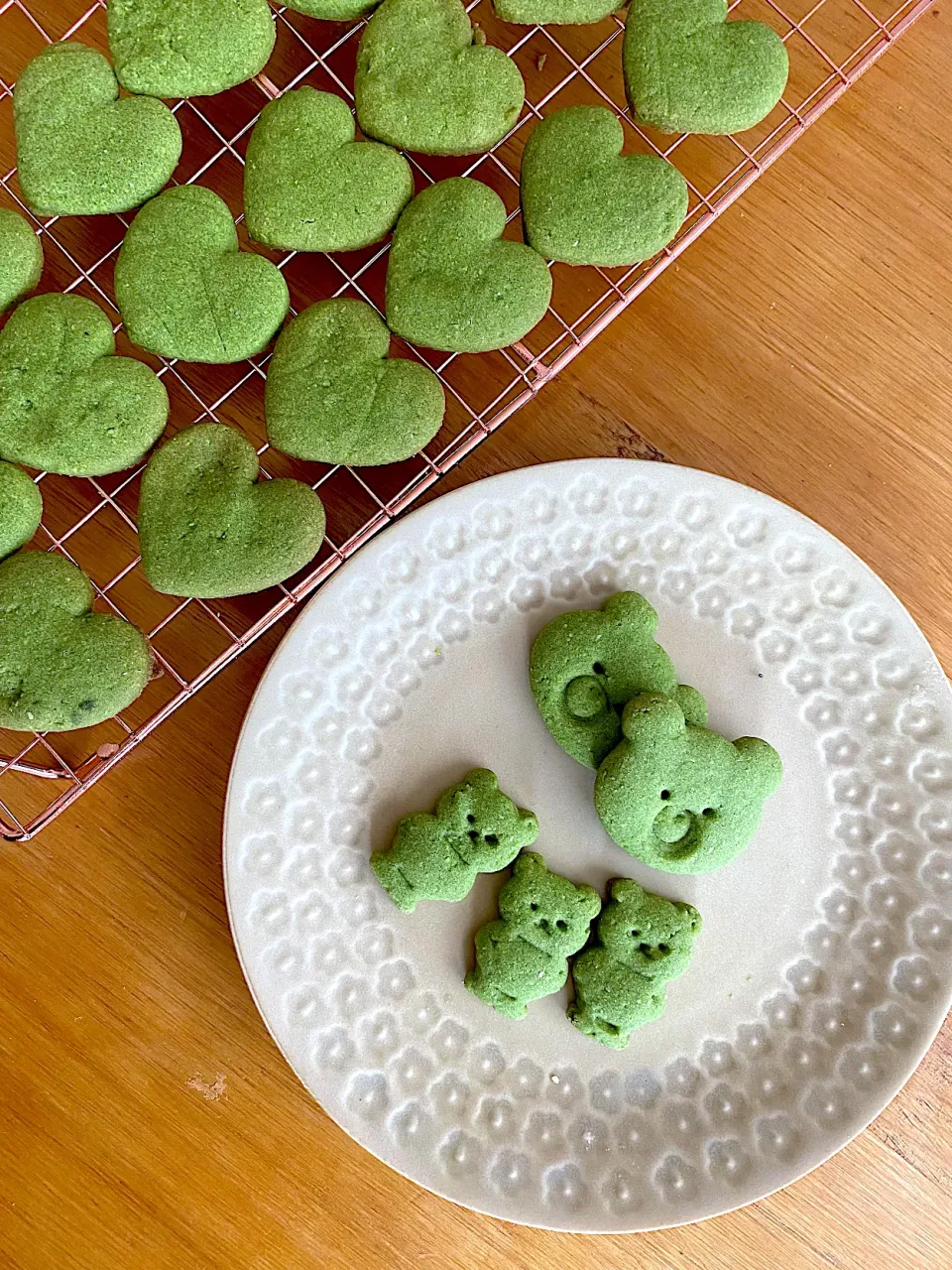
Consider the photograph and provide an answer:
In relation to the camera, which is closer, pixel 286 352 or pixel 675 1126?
pixel 286 352

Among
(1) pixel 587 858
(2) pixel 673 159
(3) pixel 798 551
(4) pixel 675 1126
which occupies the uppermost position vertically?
(2) pixel 673 159

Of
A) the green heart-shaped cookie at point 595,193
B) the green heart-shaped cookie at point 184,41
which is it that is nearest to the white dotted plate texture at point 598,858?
the green heart-shaped cookie at point 595,193

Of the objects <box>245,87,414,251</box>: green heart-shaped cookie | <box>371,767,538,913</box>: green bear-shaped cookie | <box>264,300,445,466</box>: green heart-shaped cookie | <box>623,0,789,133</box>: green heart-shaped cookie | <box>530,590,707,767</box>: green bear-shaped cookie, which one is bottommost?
<box>371,767,538,913</box>: green bear-shaped cookie

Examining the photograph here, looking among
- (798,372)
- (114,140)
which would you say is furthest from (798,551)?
(114,140)

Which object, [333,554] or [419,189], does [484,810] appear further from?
[419,189]

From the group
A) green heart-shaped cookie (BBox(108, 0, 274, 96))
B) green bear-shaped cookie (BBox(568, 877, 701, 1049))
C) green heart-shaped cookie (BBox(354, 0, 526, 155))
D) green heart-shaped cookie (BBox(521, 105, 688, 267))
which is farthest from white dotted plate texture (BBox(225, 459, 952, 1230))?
green heart-shaped cookie (BBox(108, 0, 274, 96))

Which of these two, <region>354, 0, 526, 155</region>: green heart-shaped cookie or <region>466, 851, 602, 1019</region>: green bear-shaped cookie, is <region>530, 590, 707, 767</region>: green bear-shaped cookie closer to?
<region>466, 851, 602, 1019</region>: green bear-shaped cookie
